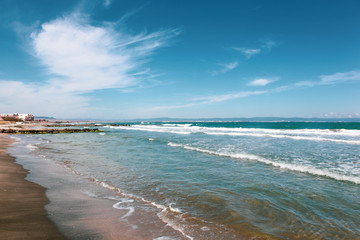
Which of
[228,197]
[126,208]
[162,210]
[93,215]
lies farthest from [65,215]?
[228,197]

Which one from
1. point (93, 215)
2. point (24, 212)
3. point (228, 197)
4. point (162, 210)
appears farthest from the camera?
point (228, 197)

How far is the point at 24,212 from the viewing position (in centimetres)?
487

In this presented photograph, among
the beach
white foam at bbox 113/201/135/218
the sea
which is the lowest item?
the sea

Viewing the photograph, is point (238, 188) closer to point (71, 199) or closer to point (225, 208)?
point (225, 208)

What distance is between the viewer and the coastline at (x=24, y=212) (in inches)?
152

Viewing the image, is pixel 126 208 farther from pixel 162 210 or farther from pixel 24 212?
pixel 24 212

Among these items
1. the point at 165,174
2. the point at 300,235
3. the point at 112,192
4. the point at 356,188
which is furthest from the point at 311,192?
the point at 112,192

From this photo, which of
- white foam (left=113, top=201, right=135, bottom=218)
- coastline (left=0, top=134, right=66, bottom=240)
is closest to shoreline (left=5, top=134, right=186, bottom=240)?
white foam (left=113, top=201, right=135, bottom=218)

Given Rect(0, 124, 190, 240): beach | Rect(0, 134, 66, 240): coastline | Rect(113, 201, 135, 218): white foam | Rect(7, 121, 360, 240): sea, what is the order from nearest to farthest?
Rect(0, 134, 66, 240): coastline
Rect(0, 124, 190, 240): beach
Rect(7, 121, 360, 240): sea
Rect(113, 201, 135, 218): white foam

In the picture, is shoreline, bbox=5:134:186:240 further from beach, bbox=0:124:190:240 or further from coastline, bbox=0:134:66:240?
coastline, bbox=0:134:66:240

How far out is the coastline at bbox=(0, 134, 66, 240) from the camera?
152 inches

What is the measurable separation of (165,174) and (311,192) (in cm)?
586

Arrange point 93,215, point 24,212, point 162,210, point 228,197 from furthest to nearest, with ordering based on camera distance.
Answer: point 228,197
point 162,210
point 93,215
point 24,212

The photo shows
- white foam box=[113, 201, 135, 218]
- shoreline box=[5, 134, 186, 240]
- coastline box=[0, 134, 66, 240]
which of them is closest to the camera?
coastline box=[0, 134, 66, 240]
